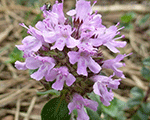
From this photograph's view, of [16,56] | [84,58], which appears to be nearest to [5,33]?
[16,56]

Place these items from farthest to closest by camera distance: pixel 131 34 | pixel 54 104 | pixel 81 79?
pixel 131 34 < pixel 54 104 < pixel 81 79

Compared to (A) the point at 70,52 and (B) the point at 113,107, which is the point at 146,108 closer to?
(B) the point at 113,107

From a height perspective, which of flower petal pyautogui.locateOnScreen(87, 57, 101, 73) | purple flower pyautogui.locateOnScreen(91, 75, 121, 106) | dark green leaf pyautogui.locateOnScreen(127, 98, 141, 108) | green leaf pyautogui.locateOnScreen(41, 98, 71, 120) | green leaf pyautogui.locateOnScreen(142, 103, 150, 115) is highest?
flower petal pyautogui.locateOnScreen(87, 57, 101, 73)

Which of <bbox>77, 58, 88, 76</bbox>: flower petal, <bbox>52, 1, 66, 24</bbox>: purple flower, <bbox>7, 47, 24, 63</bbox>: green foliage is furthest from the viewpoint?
<bbox>7, 47, 24, 63</bbox>: green foliage

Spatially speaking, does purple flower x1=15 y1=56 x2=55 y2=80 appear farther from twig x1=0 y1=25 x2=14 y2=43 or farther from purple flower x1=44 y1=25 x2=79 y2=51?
twig x1=0 y1=25 x2=14 y2=43

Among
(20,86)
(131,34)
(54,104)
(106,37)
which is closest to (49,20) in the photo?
(106,37)

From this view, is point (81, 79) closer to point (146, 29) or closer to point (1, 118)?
point (1, 118)

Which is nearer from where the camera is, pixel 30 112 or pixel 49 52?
pixel 49 52

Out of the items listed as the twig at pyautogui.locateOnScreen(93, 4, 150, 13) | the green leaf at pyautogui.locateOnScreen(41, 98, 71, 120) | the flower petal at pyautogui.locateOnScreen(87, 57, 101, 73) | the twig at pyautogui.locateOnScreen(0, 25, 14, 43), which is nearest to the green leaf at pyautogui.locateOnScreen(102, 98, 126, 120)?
the green leaf at pyautogui.locateOnScreen(41, 98, 71, 120)
